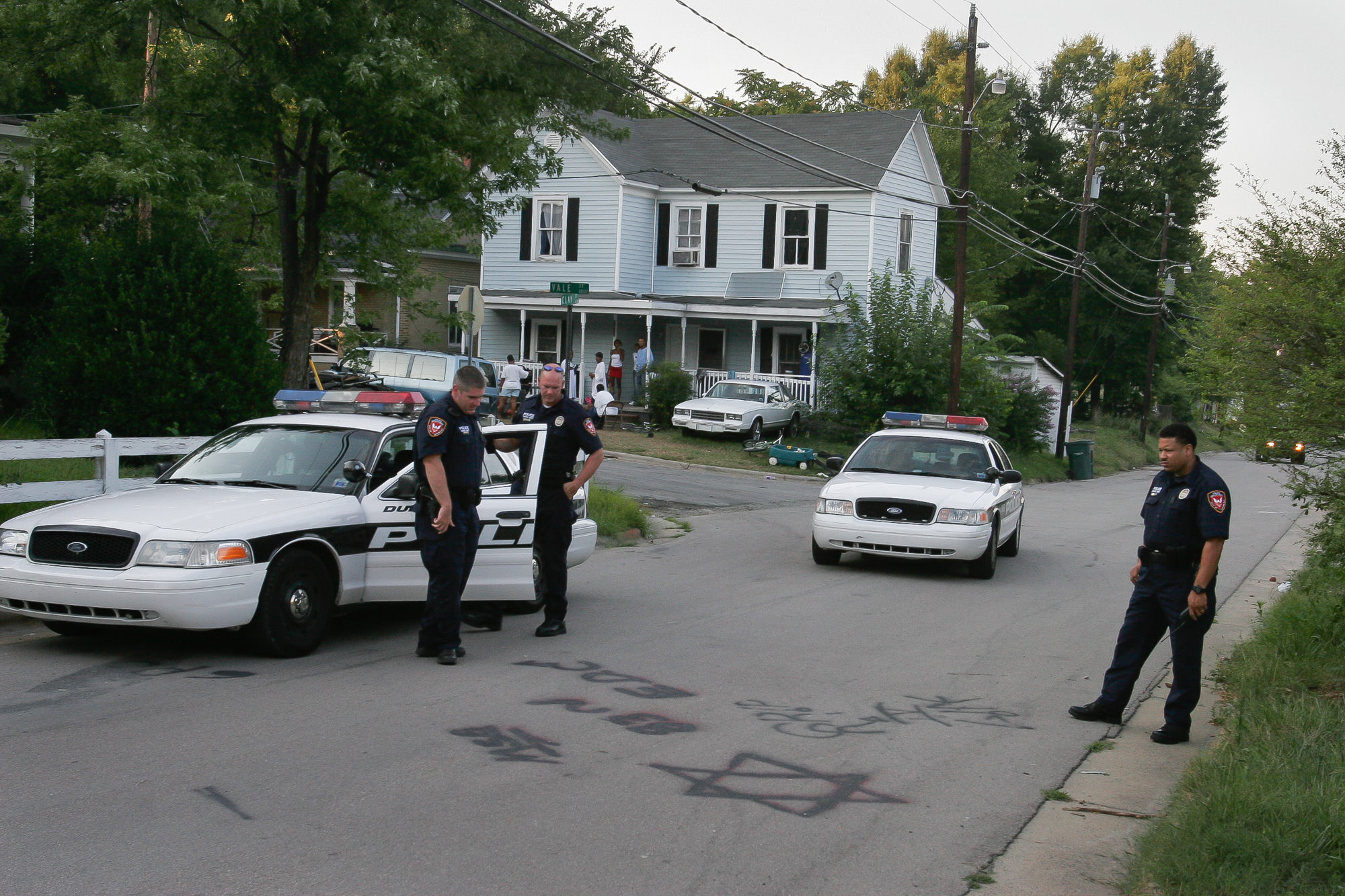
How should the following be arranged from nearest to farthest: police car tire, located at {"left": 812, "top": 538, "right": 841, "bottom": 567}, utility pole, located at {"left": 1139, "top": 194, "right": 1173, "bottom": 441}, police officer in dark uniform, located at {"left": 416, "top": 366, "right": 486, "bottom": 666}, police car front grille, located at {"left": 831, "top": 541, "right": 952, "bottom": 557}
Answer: police officer in dark uniform, located at {"left": 416, "top": 366, "right": 486, "bottom": 666}, police car front grille, located at {"left": 831, "top": 541, "right": 952, "bottom": 557}, police car tire, located at {"left": 812, "top": 538, "right": 841, "bottom": 567}, utility pole, located at {"left": 1139, "top": 194, "right": 1173, "bottom": 441}

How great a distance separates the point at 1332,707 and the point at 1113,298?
156 ft

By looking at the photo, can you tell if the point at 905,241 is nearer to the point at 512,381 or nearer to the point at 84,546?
the point at 512,381

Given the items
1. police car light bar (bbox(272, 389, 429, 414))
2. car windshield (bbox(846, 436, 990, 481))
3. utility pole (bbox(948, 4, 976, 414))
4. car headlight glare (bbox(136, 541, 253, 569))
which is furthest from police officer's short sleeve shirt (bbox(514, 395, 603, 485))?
utility pole (bbox(948, 4, 976, 414))

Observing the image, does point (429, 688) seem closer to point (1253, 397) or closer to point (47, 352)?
point (1253, 397)

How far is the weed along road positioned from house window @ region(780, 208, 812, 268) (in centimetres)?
2483

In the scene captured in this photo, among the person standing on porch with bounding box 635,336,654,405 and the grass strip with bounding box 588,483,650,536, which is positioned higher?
the person standing on porch with bounding box 635,336,654,405

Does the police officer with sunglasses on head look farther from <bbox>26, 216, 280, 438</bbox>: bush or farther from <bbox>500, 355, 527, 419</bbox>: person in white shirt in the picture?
<bbox>500, 355, 527, 419</bbox>: person in white shirt

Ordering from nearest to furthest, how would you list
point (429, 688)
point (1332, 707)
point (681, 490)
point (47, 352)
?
point (1332, 707) → point (429, 688) → point (47, 352) → point (681, 490)

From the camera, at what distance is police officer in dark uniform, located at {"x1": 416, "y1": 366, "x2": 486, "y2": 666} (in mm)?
7555

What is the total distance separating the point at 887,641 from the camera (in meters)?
9.31

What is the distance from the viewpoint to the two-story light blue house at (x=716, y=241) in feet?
111

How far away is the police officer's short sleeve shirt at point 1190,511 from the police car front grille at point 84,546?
19.6 feet

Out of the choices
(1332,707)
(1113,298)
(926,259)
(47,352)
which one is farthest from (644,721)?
(1113,298)

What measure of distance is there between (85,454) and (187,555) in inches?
132
